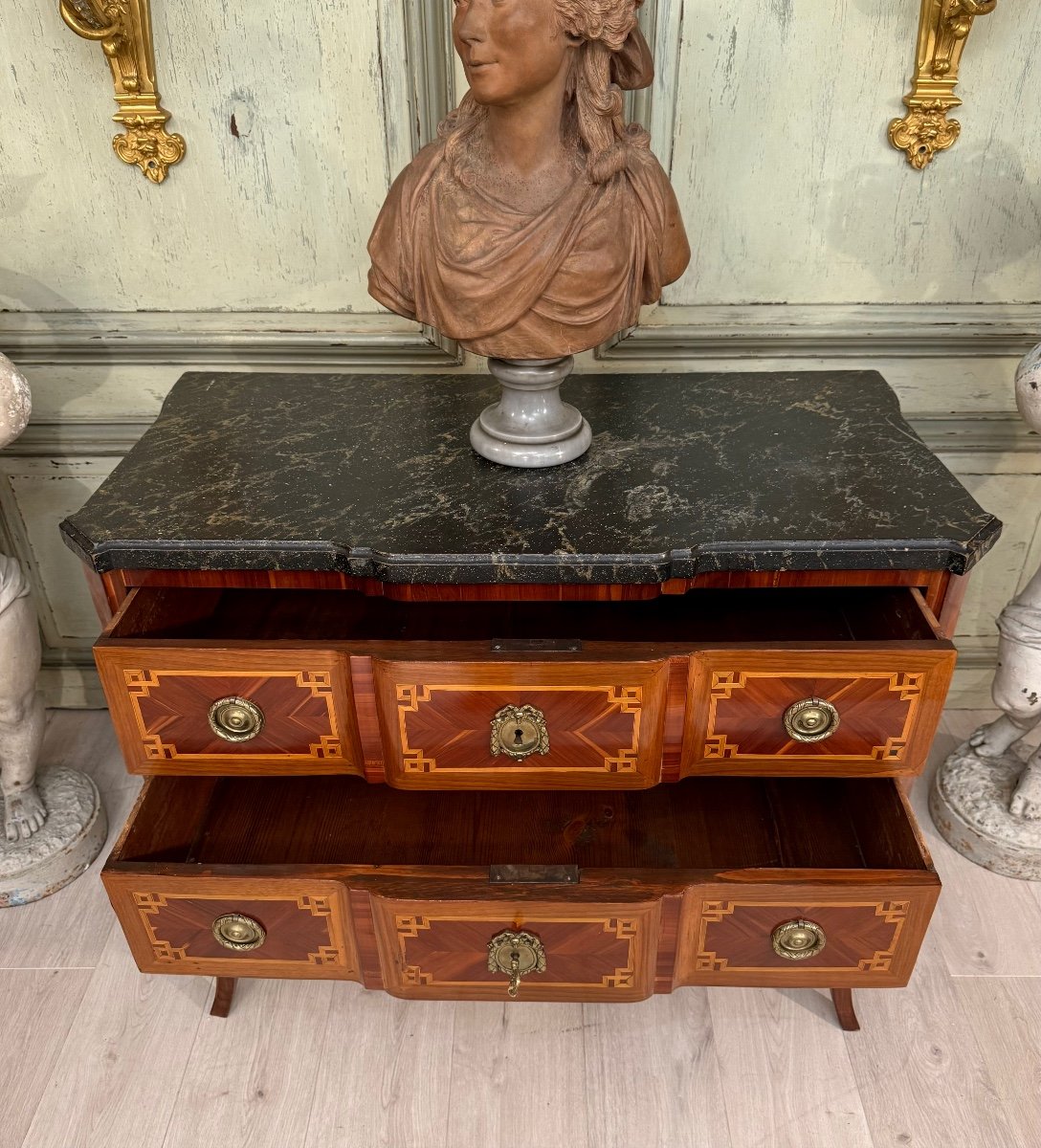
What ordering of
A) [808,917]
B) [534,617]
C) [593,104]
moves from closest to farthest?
[593,104]
[808,917]
[534,617]

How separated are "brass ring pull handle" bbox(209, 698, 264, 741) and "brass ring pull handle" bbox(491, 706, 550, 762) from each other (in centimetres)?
28

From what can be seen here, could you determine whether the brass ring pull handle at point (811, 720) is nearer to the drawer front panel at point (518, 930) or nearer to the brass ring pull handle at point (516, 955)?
the drawer front panel at point (518, 930)

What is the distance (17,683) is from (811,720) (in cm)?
114

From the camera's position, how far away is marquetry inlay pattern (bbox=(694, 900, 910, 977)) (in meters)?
1.18

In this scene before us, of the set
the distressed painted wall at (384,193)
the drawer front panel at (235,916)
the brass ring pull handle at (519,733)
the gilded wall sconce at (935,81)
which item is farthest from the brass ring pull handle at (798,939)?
the gilded wall sconce at (935,81)

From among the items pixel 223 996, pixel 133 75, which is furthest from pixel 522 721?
pixel 133 75

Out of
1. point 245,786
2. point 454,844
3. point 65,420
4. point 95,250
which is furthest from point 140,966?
point 95,250

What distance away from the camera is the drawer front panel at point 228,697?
1136 mm

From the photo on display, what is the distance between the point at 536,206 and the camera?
1120 millimetres

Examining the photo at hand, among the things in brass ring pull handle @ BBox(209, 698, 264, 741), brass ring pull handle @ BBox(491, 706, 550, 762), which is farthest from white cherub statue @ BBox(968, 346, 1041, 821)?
brass ring pull handle @ BBox(209, 698, 264, 741)

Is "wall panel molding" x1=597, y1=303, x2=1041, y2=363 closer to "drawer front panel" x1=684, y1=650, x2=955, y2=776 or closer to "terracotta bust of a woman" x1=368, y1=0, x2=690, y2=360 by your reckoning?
"terracotta bust of a woman" x1=368, y1=0, x2=690, y2=360

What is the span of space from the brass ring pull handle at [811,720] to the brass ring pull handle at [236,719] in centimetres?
63

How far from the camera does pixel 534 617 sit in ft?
4.45

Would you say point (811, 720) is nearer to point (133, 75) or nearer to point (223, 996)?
point (223, 996)
